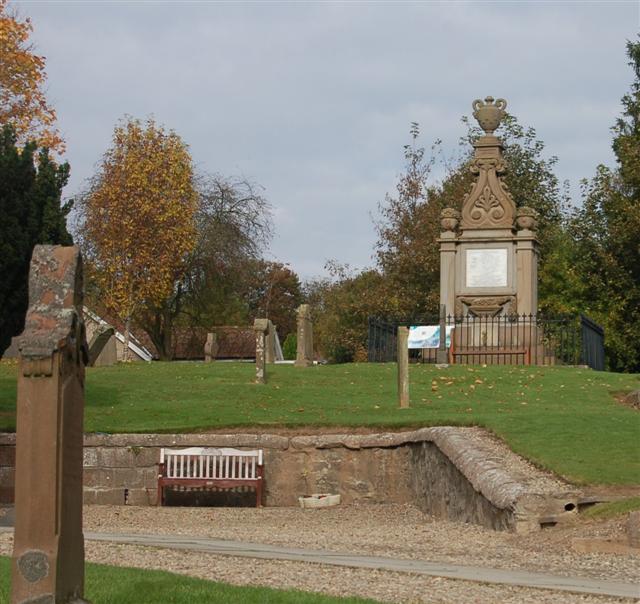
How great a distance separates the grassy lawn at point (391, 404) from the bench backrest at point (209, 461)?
2.42 feet

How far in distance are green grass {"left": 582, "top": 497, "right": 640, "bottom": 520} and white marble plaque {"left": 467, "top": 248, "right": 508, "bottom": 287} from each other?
1828cm

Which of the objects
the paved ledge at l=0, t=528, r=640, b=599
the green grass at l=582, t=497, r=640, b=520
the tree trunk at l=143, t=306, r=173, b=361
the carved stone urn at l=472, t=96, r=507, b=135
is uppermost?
the carved stone urn at l=472, t=96, r=507, b=135

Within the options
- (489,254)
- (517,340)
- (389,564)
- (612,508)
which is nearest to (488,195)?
(489,254)

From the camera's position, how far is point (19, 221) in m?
21.6

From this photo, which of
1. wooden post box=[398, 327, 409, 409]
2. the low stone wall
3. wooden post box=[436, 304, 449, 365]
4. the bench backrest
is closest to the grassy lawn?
wooden post box=[398, 327, 409, 409]

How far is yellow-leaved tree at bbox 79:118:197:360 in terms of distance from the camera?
4575cm

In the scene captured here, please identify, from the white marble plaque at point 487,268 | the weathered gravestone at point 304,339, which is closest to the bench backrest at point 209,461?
the weathered gravestone at point 304,339

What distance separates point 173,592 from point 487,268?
2384 centimetres

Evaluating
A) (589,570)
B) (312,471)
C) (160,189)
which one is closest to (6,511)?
(312,471)

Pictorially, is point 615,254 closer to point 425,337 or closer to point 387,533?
point 425,337

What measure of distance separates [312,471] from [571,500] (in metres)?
6.10

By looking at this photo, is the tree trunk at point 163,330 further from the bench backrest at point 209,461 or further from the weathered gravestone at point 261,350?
the bench backrest at point 209,461

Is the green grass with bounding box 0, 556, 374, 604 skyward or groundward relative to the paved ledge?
skyward

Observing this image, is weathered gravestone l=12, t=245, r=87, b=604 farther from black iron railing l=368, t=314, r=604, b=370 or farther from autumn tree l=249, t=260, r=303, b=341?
autumn tree l=249, t=260, r=303, b=341
